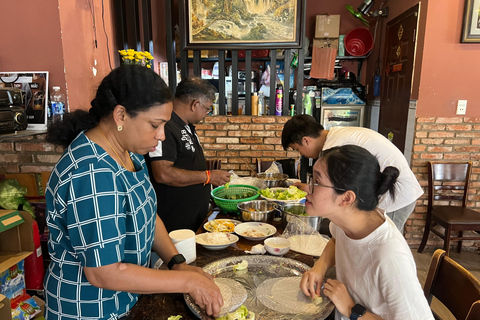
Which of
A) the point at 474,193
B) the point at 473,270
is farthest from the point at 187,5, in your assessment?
the point at 473,270

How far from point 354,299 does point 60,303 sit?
1.03m

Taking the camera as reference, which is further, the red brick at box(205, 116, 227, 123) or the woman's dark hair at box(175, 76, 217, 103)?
the red brick at box(205, 116, 227, 123)

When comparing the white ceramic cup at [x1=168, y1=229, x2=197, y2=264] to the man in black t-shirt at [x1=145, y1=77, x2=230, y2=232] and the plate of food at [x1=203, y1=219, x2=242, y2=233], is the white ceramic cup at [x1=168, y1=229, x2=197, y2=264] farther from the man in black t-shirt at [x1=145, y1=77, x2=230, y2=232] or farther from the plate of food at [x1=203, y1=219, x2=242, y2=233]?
the man in black t-shirt at [x1=145, y1=77, x2=230, y2=232]

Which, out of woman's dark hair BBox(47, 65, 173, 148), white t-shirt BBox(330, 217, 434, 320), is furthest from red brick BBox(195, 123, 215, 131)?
white t-shirt BBox(330, 217, 434, 320)

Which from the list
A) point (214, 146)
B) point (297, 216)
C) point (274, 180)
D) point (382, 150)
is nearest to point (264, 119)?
point (214, 146)

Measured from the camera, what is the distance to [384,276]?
996 millimetres

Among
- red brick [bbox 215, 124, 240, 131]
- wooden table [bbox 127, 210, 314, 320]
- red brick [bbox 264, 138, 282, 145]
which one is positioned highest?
red brick [bbox 215, 124, 240, 131]

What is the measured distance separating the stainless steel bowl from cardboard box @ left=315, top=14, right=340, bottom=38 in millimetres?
3842

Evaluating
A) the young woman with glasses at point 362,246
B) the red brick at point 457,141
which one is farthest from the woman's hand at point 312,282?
the red brick at point 457,141

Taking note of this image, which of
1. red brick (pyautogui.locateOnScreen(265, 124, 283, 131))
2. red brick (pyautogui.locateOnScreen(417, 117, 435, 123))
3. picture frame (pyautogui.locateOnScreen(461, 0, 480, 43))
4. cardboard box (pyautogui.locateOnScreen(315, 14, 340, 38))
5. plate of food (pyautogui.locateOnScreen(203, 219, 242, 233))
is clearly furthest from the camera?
cardboard box (pyautogui.locateOnScreen(315, 14, 340, 38))

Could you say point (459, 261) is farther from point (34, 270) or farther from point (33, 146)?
point (33, 146)

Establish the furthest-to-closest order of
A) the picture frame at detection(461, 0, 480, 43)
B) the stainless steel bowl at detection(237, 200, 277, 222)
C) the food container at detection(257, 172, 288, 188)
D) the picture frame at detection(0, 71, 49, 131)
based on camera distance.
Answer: the picture frame at detection(461, 0, 480, 43) → the food container at detection(257, 172, 288, 188) → the picture frame at detection(0, 71, 49, 131) → the stainless steel bowl at detection(237, 200, 277, 222)

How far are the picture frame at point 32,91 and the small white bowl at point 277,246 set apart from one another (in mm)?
1754

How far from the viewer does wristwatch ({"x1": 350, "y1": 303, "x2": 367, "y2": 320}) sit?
39.4 inches
